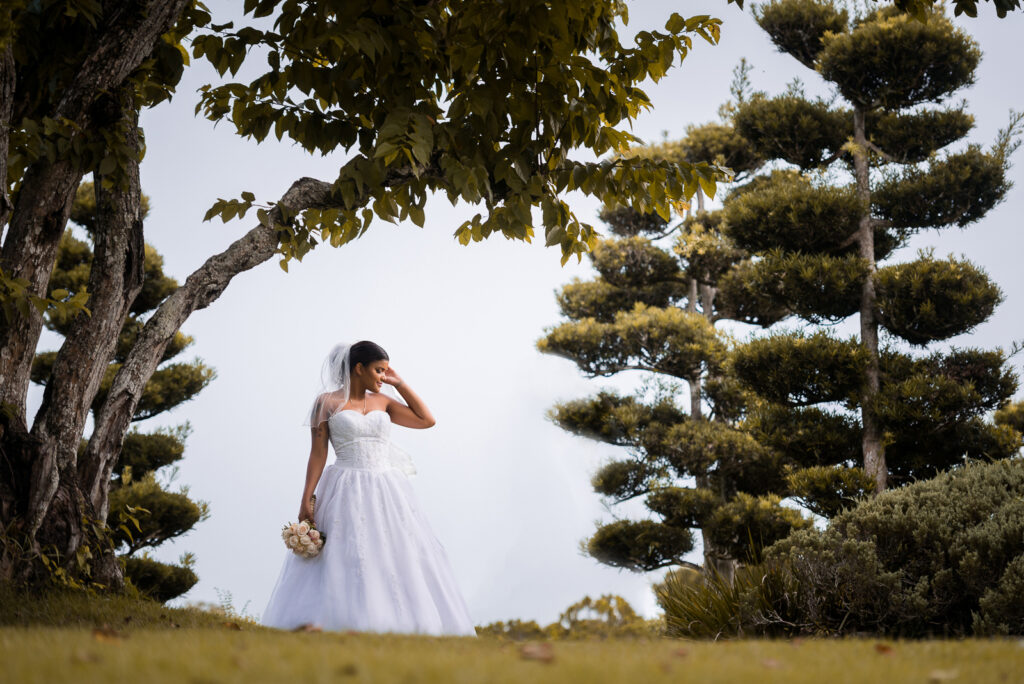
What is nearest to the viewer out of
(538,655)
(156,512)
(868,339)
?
(538,655)

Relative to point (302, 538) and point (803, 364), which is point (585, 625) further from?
point (302, 538)

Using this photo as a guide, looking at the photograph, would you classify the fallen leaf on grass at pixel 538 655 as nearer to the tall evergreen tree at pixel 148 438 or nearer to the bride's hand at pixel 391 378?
the bride's hand at pixel 391 378

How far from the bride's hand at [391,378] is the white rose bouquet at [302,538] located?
1.27m

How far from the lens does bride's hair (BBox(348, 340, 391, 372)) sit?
6000mm

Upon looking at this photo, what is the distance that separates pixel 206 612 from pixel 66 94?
3.39m

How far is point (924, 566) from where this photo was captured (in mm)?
5621

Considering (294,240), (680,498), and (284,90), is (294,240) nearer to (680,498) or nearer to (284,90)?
(284,90)

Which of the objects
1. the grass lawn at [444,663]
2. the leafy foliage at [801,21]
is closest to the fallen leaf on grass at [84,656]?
the grass lawn at [444,663]

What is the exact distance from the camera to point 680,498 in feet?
39.1

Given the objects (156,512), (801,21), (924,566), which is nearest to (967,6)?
(924,566)

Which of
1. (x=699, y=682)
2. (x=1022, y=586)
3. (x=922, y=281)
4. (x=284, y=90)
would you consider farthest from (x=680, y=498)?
(x=699, y=682)

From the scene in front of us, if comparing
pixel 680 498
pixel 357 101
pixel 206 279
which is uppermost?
pixel 357 101

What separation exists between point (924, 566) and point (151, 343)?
537 centimetres

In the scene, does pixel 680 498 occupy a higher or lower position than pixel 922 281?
lower
